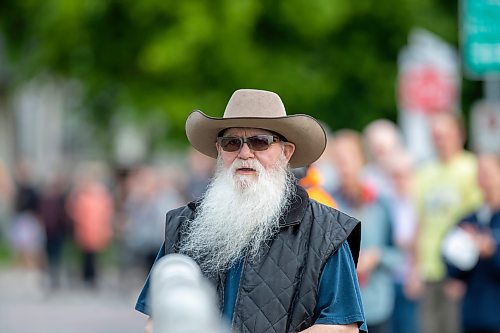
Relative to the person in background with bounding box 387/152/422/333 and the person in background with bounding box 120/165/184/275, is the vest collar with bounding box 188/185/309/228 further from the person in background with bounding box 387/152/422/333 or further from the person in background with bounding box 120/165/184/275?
the person in background with bounding box 120/165/184/275

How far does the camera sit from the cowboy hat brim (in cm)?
530

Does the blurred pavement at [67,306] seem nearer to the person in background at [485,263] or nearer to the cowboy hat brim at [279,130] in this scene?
the person in background at [485,263]

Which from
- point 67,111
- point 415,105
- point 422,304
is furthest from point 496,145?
point 67,111

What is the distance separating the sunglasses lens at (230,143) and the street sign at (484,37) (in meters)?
6.13

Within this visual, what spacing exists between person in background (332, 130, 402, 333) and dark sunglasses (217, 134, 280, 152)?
152 inches

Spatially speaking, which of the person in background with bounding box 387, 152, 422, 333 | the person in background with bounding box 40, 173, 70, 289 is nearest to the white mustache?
the person in background with bounding box 387, 152, 422, 333

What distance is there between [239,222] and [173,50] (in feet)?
53.3

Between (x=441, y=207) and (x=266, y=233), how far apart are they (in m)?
5.70

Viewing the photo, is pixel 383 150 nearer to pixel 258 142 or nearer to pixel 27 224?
pixel 258 142

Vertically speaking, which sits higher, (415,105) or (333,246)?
(415,105)

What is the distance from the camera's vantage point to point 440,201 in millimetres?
10719

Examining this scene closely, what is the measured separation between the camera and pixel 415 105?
1722 centimetres

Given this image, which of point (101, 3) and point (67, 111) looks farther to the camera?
point (67, 111)

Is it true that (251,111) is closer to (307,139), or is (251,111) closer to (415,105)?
(307,139)
